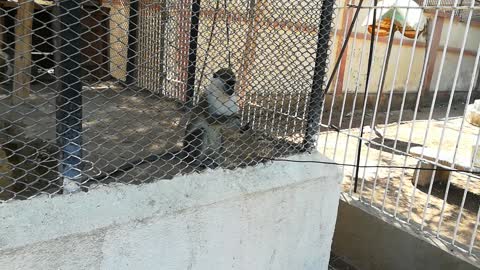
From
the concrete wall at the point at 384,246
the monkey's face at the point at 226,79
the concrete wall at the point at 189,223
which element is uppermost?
the monkey's face at the point at 226,79

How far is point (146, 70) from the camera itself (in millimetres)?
5180

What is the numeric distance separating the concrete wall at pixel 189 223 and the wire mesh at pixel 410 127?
379mm

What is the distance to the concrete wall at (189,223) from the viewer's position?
1362 mm

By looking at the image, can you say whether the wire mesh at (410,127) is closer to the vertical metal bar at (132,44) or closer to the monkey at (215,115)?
the monkey at (215,115)

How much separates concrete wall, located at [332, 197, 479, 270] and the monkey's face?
130 centimetres

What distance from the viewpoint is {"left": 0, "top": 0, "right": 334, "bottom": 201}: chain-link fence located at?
1.43 m

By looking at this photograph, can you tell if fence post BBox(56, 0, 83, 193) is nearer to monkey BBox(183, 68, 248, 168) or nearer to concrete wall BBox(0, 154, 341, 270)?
concrete wall BBox(0, 154, 341, 270)

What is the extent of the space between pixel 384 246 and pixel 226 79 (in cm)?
165

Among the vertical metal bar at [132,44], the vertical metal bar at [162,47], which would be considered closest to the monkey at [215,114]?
the vertical metal bar at [132,44]

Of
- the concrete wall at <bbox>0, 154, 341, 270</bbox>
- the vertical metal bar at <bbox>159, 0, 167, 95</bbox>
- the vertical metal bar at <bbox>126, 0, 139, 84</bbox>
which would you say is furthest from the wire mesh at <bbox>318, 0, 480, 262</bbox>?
the vertical metal bar at <bbox>159, 0, 167, 95</bbox>

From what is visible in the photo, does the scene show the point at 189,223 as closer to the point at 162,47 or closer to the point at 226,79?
the point at 226,79

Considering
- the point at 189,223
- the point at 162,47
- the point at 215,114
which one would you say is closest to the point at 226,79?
the point at 215,114

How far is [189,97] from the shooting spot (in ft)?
8.27

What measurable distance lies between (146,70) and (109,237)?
3.98 meters
